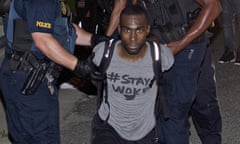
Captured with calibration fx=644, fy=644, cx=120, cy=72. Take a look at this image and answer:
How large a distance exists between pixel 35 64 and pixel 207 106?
163cm

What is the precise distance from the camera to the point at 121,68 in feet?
12.5

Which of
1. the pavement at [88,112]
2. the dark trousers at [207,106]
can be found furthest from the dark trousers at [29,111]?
the pavement at [88,112]

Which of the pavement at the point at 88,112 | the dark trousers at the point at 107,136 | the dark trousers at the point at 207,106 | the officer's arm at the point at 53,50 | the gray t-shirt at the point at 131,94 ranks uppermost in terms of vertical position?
the officer's arm at the point at 53,50

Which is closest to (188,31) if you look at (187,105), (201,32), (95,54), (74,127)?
(201,32)

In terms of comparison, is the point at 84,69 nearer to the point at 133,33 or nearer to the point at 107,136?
the point at 133,33

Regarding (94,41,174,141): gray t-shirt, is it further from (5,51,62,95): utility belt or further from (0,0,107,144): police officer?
(5,51,62,95): utility belt

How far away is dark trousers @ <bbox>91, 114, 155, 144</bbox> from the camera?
3914 millimetres

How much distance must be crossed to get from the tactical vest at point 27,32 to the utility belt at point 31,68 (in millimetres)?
34

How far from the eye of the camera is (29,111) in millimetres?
3990

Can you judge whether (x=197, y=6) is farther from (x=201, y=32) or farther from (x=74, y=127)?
(x=74, y=127)

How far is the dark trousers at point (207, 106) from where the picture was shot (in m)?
4.98

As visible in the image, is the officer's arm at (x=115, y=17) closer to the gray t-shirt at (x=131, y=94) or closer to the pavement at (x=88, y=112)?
the gray t-shirt at (x=131, y=94)

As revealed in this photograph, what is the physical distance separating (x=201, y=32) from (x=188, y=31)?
0.37ft

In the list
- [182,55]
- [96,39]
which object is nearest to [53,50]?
[96,39]
